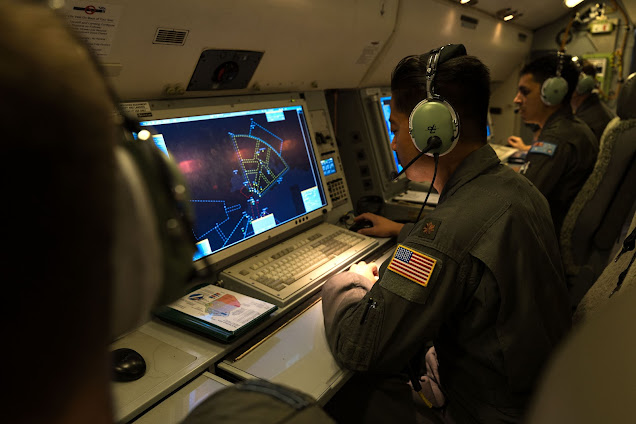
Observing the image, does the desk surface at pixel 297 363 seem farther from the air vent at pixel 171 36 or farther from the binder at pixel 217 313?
the air vent at pixel 171 36

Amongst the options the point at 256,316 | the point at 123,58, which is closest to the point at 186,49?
the point at 123,58

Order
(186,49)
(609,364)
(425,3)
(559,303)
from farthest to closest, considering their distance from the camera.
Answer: (425,3), (186,49), (559,303), (609,364)

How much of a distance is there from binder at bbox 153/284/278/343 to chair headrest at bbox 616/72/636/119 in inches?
80.0

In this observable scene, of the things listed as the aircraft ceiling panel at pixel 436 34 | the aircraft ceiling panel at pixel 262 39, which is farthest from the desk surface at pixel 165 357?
the aircraft ceiling panel at pixel 436 34

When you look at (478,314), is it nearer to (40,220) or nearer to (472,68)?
(472,68)

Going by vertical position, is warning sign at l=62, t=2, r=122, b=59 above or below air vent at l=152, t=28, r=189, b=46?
above

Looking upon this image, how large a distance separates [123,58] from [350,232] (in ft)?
3.81

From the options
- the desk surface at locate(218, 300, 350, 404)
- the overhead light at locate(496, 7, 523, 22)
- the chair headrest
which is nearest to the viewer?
the desk surface at locate(218, 300, 350, 404)

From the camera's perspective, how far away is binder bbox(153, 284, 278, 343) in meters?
1.29

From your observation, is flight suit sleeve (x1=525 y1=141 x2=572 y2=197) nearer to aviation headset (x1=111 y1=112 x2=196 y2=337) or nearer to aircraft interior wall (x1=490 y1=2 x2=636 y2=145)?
aircraft interior wall (x1=490 y1=2 x2=636 y2=145)

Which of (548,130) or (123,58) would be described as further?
(548,130)

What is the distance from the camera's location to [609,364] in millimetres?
224

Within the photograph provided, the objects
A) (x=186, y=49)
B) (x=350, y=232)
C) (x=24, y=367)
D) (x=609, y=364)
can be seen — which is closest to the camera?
(x=609, y=364)

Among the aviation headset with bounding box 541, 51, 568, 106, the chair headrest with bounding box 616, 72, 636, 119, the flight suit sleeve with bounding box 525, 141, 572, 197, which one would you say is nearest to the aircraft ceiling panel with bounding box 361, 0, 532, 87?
the aviation headset with bounding box 541, 51, 568, 106
